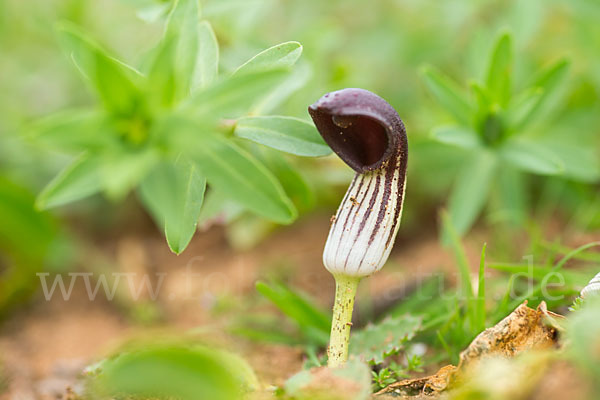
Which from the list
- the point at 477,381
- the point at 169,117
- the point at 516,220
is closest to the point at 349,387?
the point at 477,381

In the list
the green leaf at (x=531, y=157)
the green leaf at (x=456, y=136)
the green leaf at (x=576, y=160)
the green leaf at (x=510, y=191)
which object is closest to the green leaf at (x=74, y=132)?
the green leaf at (x=456, y=136)

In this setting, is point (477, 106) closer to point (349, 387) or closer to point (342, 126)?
point (342, 126)

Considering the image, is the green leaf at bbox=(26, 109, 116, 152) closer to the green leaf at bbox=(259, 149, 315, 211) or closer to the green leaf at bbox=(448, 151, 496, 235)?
the green leaf at bbox=(259, 149, 315, 211)

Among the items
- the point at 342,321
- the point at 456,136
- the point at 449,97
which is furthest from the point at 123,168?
the point at 449,97

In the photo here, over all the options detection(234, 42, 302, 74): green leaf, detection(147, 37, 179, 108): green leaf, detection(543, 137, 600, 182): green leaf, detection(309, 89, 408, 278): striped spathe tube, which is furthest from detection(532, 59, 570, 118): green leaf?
detection(147, 37, 179, 108): green leaf

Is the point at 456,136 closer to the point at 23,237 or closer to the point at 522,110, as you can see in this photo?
the point at 522,110

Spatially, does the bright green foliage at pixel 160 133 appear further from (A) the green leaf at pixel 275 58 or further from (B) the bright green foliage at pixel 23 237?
(B) the bright green foliage at pixel 23 237
